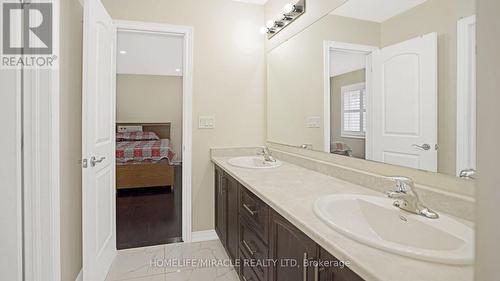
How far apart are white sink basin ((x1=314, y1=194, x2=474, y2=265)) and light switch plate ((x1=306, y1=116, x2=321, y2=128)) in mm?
862

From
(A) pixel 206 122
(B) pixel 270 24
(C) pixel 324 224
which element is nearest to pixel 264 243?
(C) pixel 324 224

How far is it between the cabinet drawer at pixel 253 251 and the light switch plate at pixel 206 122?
1.18m

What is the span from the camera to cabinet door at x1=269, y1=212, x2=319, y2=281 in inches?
39.1

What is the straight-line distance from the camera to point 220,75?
2.76 m

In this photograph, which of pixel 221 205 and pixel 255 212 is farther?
pixel 221 205

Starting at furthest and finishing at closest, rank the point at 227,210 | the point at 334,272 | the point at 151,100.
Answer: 1. the point at 151,100
2. the point at 227,210
3. the point at 334,272

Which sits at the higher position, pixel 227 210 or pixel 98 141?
pixel 98 141

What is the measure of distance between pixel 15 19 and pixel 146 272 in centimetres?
186

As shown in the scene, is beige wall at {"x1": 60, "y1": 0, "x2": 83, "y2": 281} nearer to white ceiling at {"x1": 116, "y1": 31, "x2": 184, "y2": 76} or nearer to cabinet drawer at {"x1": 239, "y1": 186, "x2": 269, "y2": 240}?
cabinet drawer at {"x1": 239, "y1": 186, "x2": 269, "y2": 240}

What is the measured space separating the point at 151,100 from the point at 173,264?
6.07 metres

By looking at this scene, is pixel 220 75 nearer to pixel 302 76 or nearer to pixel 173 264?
pixel 302 76

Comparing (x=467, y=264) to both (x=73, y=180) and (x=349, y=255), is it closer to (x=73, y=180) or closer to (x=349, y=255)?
(x=349, y=255)

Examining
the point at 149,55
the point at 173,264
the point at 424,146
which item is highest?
the point at 149,55

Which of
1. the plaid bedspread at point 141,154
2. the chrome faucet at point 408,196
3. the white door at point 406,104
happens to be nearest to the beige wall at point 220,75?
the white door at point 406,104
